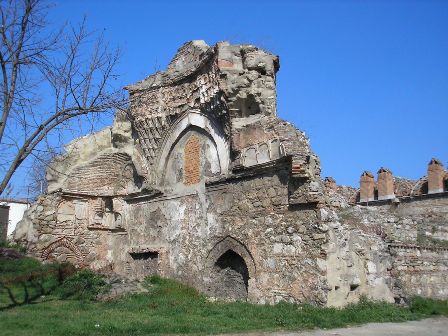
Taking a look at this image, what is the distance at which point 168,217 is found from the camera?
12.5 meters

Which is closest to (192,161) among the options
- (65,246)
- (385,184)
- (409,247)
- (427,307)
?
(65,246)

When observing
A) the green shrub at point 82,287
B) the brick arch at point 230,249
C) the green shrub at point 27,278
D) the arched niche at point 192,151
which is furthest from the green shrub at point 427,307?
the green shrub at point 27,278

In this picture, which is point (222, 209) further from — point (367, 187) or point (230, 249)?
point (367, 187)

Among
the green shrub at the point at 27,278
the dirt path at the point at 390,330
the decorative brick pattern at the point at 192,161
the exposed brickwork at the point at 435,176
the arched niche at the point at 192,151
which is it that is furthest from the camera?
the exposed brickwork at the point at 435,176

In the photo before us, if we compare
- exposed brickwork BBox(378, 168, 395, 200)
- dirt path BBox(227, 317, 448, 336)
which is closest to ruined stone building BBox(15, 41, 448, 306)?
dirt path BBox(227, 317, 448, 336)

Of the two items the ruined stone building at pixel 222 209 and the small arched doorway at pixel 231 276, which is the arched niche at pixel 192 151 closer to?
the ruined stone building at pixel 222 209

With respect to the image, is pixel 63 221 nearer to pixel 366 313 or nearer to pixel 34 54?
pixel 34 54

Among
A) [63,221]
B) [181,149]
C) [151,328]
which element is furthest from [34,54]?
[63,221]

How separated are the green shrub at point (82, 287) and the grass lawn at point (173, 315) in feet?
0.94

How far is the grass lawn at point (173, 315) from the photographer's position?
685cm

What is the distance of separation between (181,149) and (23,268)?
491 centimetres

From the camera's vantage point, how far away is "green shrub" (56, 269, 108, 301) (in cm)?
1007

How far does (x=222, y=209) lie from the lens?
1086 centimetres

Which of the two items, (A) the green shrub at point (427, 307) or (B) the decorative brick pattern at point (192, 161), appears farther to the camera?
(B) the decorative brick pattern at point (192, 161)
